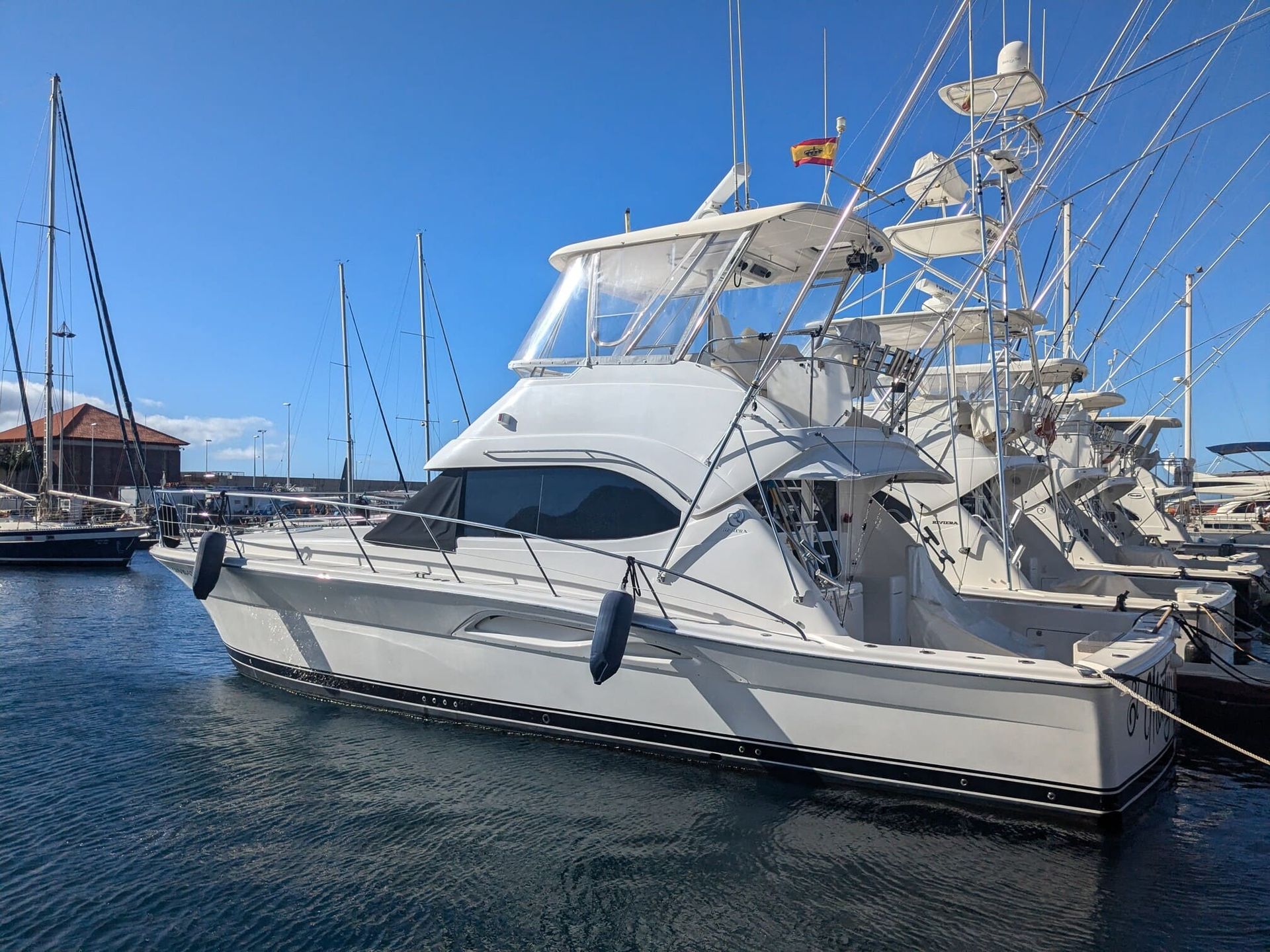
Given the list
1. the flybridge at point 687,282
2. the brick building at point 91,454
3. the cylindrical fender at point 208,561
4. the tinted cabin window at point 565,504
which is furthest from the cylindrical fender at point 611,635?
the brick building at point 91,454

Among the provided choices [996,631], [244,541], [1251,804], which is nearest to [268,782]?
[244,541]

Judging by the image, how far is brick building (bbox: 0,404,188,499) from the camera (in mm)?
46406

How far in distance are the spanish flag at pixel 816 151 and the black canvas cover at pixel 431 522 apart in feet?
15.2

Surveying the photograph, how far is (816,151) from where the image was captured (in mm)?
8891

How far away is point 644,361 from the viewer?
7820 millimetres

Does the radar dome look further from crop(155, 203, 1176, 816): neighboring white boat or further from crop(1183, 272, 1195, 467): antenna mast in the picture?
crop(1183, 272, 1195, 467): antenna mast

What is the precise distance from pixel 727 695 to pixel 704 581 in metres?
0.90

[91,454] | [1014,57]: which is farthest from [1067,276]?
[91,454]

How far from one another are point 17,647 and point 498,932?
1124 cm

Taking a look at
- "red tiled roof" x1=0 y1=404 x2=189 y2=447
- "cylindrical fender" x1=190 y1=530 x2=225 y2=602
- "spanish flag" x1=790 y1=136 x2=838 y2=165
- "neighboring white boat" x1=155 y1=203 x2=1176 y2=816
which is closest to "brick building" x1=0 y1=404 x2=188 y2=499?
"red tiled roof" x1=0 y1=404 x2=189 y2=447

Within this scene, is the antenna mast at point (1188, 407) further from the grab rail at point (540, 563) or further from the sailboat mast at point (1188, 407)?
the grab rail at point (540, 563)

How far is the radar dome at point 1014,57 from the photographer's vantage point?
12.3 m

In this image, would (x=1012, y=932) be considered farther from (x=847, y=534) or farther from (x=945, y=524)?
Result: (x=945, y=524)

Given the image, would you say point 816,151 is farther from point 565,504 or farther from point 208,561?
point 208,561
